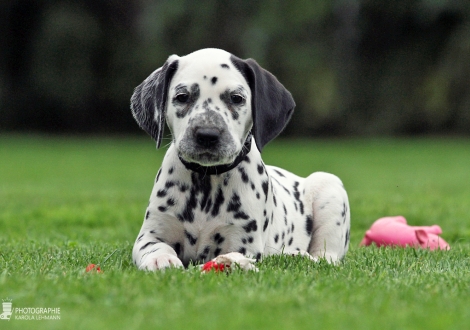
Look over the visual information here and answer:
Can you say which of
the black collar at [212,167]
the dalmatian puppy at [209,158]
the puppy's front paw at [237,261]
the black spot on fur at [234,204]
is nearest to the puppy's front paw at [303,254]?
the dalmatian puppy at [209,158]

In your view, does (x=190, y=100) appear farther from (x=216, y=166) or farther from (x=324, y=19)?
(x=324, y=19)

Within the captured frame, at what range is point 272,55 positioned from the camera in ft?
103

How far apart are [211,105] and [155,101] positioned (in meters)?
0.60

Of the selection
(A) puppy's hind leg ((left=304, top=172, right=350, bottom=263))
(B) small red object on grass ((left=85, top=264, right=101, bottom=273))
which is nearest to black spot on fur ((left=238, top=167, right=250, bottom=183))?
(A) puppy's hind leg ((left=304, top=172, right=350, bottom=263))

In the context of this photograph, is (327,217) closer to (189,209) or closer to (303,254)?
(303,254)

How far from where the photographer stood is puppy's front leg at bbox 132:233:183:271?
5230 mm

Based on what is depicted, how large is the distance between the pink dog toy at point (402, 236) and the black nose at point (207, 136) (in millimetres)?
3014

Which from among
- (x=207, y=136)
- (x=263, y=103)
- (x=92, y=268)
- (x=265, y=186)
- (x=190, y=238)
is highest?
(x=263, y=103)

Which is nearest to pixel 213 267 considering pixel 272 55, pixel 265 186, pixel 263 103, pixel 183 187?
pixel 183 187

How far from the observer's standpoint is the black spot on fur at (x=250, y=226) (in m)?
5.66

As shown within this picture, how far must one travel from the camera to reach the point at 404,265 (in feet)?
19.3

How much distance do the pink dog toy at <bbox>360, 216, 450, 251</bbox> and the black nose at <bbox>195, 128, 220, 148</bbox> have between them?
3.01 m

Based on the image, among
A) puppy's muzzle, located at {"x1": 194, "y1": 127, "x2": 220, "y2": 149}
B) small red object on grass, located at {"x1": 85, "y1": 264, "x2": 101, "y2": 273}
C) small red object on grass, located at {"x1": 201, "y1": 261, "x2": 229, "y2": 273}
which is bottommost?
small red object on grass, located at {"x1": 85, "y1": 264, "x2": 101, "y2": 273}

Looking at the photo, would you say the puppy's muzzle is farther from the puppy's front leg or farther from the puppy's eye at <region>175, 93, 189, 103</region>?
the puppy's front leg
